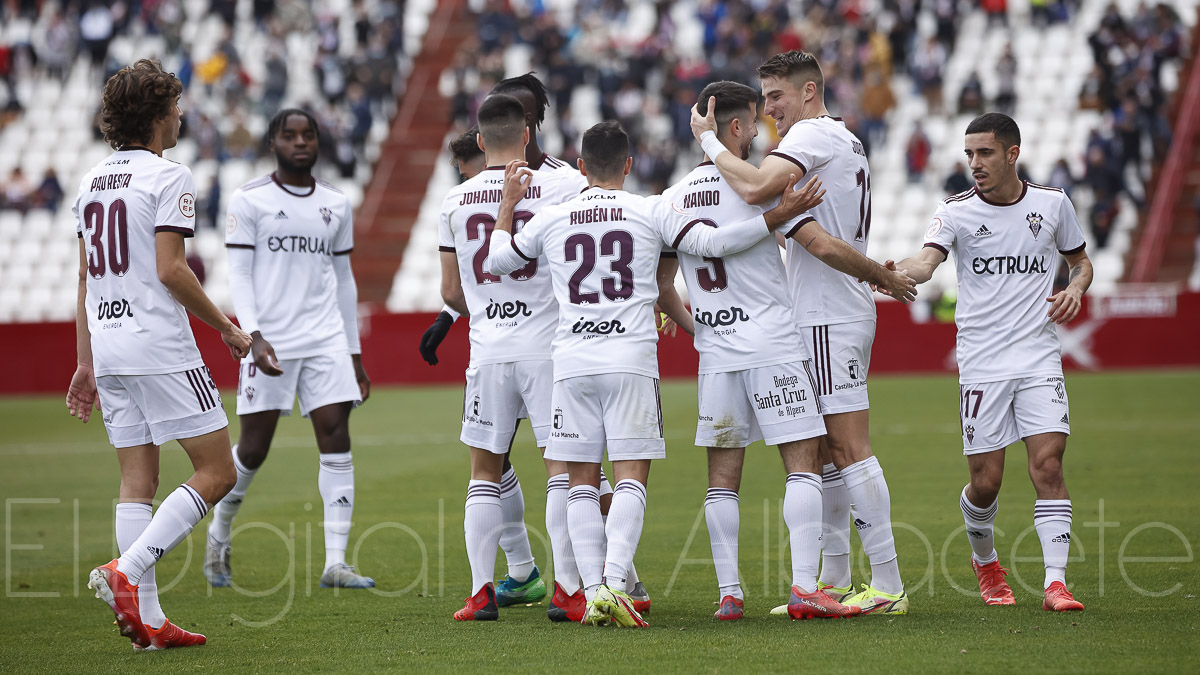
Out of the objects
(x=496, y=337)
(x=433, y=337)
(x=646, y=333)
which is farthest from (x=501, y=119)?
(x=646, y=333)

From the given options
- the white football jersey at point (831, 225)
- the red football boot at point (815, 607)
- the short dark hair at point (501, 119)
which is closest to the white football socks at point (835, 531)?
the red football boot at point (815, 607)

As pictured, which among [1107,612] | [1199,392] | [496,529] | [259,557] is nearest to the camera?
[1107,612]

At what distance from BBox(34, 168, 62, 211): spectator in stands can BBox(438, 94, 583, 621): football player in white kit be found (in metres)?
26.2

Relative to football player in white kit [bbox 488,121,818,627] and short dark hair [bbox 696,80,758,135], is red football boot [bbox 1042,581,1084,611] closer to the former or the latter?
football player in white kit [bbox 488,121,818,627]

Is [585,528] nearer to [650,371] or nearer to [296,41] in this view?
[650,371]

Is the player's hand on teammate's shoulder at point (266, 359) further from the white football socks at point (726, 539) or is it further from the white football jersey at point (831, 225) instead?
the white football jersey at point (831, 225)

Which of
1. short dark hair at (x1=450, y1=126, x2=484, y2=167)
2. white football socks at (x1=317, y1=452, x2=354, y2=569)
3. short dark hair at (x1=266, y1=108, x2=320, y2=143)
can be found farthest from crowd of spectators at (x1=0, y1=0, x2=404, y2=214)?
short dark hair at (x1=450, y1=126, x2=484, y2=167)

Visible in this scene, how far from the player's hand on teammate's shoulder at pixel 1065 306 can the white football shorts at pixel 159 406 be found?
3.96 meters

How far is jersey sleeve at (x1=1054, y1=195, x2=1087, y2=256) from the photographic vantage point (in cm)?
659

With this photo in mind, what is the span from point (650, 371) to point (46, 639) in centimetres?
313

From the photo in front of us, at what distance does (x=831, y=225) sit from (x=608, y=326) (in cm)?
122

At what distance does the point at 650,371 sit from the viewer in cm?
618

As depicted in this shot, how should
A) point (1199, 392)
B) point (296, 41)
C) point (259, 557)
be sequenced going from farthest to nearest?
point (296, 41) → point (1199, 392) → point (259, 557)

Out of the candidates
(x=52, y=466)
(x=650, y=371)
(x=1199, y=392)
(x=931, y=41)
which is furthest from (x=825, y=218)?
(x=931, y=41)
